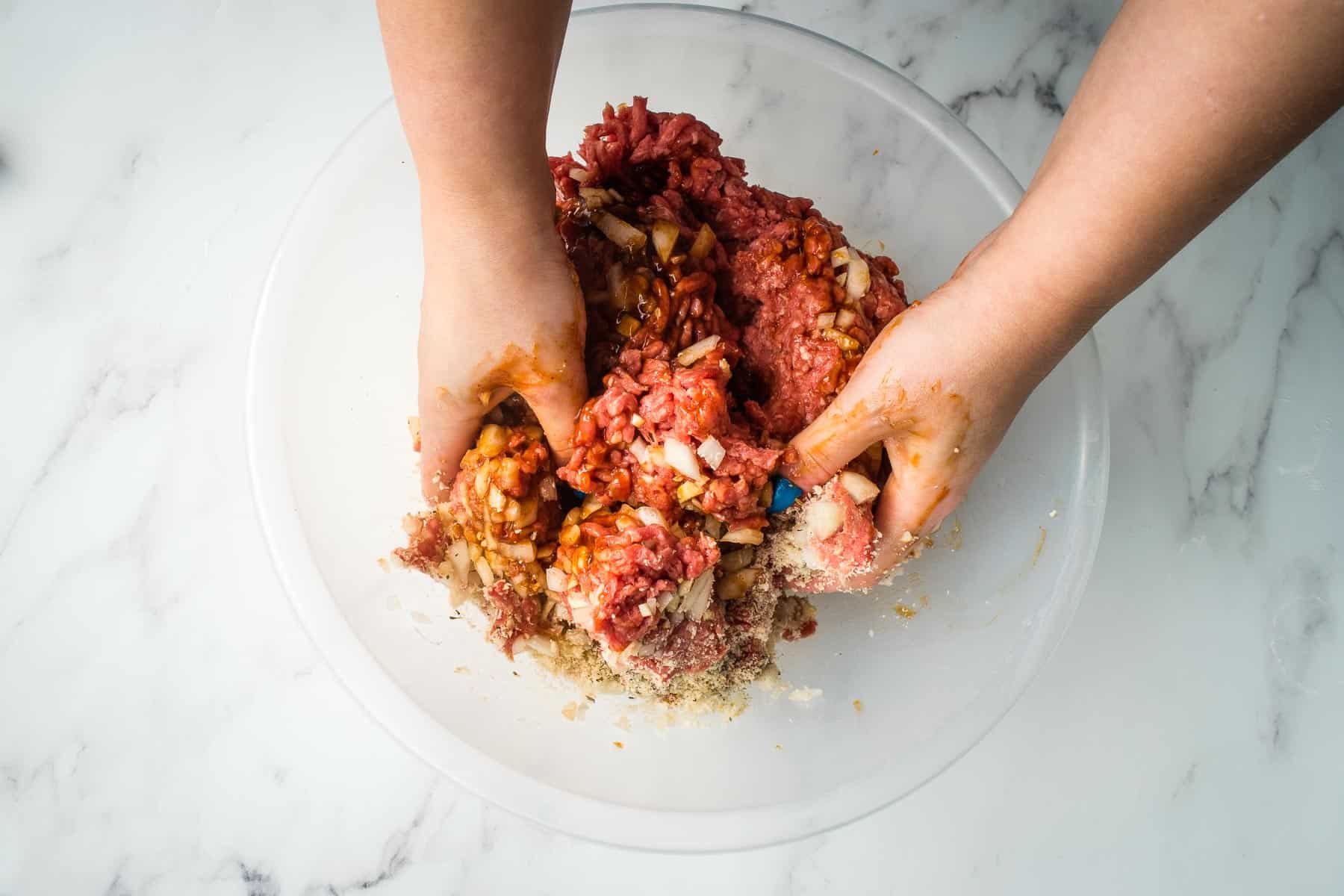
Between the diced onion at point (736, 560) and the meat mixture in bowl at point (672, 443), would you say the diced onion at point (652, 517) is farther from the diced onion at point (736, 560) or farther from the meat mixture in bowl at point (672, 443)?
the diced onion at point (736, 560)

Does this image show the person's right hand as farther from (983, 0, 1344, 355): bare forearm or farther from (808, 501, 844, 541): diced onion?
(983, 0, 1344, 355): bare forearm

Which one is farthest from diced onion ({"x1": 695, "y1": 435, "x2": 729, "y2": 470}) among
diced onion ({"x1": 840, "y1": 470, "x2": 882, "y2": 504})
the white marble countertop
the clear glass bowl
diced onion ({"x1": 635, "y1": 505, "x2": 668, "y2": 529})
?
the white marble countertop

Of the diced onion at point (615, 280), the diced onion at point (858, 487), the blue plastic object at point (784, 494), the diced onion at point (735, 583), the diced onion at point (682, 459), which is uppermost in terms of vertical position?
the diced onion at point (615, 280)

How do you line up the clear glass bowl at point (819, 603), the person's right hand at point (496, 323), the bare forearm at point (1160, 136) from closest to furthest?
the bare forearm at point (1160, 136)
the person's right hand at point (496, 323)
the clear glass bowl at point (819, 603)

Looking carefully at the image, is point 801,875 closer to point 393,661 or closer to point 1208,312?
point 393,661

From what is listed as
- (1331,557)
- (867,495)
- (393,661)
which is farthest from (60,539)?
(1331,557)

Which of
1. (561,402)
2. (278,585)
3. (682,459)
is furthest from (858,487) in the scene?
(278,585)

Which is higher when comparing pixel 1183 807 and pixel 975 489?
pixel 975 489

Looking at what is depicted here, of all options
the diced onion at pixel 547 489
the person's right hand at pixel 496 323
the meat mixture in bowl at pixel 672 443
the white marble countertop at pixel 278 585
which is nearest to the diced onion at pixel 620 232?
the meat mixture in bowl at pixel 672 443
